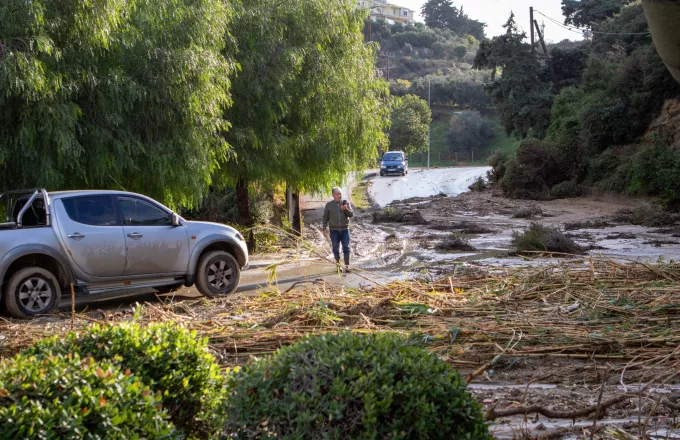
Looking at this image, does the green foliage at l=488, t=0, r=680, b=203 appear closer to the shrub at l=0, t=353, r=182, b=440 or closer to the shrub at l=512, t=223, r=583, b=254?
the shrub at l=512, t=223, r=583, b=254

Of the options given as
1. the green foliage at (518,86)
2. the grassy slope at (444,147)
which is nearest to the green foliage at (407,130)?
the grassy slope at (444,147)

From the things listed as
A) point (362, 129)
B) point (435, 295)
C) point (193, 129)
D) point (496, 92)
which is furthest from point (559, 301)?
point (496, 92)

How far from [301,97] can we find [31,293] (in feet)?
30.5

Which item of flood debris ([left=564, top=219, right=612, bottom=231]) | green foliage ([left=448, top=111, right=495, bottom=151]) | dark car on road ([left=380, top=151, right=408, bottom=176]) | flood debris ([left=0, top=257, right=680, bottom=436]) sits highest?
green foliage ([left=448, top=111, right=495, bottom=151])

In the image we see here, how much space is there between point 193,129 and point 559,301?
26.2 feet

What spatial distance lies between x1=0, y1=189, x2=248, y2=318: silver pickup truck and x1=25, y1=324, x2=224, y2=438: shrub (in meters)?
6.65

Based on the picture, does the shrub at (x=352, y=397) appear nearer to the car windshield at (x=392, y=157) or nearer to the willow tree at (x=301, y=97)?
the willow tree at (x=301, y=97)

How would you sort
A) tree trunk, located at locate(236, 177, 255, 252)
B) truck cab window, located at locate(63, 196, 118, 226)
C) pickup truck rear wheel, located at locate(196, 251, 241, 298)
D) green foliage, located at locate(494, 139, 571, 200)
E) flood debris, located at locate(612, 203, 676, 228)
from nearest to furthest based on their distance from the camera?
truck cab window, located at locate(63, 196, 118, 226) < pickup truck rear wheel, located at locate(196, 251, 241, 298) < tree trunk, located at locate(236, 177, 255, 252) < flood debris, located at locate(612, 203, 676, 228) < green foliage, located at locate(494, 139, 571, 200)

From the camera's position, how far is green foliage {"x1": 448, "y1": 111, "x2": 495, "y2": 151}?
3435 inches

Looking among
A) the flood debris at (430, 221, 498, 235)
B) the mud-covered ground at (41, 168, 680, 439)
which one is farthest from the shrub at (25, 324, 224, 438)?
the flood debris at (430, 221, 498, 235)

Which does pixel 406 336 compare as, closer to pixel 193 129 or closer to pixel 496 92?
pixel 193 129

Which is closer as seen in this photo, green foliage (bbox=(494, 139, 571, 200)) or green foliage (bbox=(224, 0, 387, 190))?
green foliage (bbox=(224, 0, 387, 190))

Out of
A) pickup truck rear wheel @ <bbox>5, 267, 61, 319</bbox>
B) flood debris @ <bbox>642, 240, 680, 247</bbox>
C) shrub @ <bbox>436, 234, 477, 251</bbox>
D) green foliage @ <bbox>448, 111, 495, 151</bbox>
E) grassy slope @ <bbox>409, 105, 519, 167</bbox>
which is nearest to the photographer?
pickup truck rear wheel @ <bbox>5, 267, 61, 319</bbox>

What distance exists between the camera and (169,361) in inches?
153
